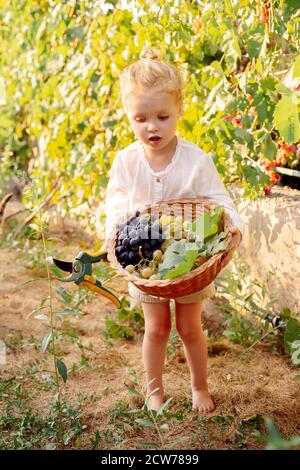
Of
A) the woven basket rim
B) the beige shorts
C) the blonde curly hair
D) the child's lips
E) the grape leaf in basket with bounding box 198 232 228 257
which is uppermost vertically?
the blonde curly hair

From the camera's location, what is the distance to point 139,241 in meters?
2.31

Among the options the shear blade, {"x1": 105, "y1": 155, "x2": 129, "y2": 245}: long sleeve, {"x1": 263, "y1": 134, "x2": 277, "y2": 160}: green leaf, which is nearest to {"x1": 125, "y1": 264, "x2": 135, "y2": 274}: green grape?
the shear blade

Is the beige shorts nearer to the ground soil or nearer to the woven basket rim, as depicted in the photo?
the woven basket rim

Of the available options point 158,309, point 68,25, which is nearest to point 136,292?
point 158,309

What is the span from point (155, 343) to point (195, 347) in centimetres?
16

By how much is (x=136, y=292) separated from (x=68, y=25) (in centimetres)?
251

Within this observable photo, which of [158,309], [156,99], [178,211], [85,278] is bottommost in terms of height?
[158,309]

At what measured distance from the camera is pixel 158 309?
2598 mm

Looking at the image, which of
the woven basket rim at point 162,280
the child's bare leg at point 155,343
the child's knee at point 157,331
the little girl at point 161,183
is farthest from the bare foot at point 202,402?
the woven basket rim at point 162,280

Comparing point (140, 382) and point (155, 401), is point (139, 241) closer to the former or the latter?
point (155, 401)

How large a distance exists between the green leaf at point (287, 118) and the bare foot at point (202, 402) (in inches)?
41.6

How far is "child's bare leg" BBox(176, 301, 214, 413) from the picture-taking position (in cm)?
260

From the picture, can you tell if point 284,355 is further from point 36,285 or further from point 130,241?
point 36,285

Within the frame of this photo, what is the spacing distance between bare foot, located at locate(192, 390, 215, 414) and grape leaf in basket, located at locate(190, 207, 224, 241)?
0.71 meters
